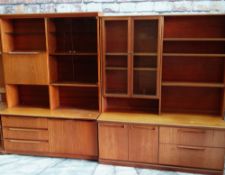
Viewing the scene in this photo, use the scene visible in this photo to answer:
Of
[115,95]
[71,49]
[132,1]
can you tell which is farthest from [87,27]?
[115,95]

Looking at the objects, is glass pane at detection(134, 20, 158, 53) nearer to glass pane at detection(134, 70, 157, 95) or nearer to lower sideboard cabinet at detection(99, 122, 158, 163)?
glass pane at detection(134, 70, 157, 95)

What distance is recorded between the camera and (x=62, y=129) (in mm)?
2809

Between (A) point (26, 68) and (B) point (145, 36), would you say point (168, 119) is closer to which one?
(B) point (145, 36)

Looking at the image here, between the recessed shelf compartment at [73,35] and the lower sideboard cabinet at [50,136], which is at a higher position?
the recessed shelf compartment at [73,35]

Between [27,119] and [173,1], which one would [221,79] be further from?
[27,119]

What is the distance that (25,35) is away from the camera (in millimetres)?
3137

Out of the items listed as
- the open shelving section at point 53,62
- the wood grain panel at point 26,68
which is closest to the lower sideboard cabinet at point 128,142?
the open shelving section at point 53,62

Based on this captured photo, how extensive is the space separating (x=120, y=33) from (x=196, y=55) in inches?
37.9

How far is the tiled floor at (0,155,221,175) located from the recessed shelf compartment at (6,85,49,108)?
791 millimetres

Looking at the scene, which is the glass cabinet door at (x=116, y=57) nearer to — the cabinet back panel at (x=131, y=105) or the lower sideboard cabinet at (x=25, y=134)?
the cabinet back panel at (x=131, y=105)

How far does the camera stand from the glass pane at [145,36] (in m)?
2.63

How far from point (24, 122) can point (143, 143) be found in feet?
5.23

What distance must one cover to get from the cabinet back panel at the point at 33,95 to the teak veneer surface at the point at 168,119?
1052 millimetres

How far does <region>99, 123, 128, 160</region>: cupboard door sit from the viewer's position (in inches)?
104
